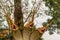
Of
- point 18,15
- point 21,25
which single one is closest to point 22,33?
point 21,25

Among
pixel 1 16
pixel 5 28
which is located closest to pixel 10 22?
pixel 1 16

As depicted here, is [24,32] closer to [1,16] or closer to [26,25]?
[26,25]

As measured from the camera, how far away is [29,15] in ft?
9.62

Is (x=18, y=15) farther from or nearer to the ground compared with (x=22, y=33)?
farther from the ground

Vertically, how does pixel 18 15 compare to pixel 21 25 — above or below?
above

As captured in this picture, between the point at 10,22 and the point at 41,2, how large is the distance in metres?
0.43

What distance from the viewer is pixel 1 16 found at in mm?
2971

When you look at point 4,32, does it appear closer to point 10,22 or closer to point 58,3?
point 10,22

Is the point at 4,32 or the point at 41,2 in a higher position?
the point at 41,2

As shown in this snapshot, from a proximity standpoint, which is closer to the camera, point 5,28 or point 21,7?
point 21,7

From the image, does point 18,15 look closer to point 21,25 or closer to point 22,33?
point 21,25

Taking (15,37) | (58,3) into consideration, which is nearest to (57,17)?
(58,3)

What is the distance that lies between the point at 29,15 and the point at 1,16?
330mm

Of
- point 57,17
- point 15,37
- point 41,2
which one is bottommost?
point 15,37
